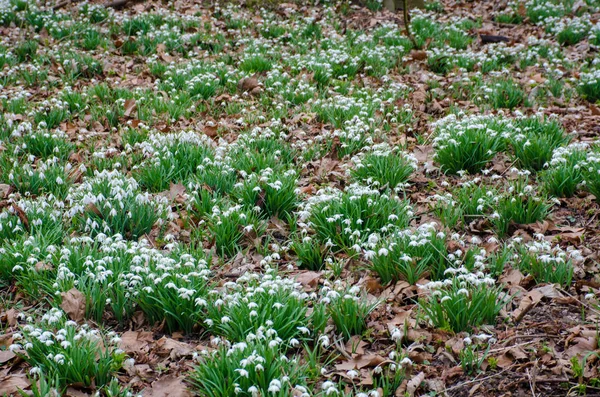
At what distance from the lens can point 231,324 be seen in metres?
3.22

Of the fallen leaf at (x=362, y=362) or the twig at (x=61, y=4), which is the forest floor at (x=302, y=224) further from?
the twig at (x=61, y=4)

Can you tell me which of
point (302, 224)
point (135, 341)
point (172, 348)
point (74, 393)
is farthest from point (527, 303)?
point (74, 393)

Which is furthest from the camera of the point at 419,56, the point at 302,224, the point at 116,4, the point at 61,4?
the point at 116,4

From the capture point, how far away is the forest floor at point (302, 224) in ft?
9.97

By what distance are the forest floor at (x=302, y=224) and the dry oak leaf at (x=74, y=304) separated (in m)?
0.02

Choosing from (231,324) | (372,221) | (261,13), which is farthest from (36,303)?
(261,13)

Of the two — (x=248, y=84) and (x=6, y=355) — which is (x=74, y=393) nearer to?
(x=6, y=355)

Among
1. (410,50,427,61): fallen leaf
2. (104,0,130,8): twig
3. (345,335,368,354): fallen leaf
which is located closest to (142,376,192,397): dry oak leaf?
(345,335,368,354): fallen leaf

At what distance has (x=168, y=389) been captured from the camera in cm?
297

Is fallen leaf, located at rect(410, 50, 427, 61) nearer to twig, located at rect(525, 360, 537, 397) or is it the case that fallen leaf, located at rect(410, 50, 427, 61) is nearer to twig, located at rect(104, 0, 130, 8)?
twig, located at rect(104, 0, 130, 8)

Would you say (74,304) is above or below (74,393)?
above

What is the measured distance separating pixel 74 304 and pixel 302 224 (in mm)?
1620

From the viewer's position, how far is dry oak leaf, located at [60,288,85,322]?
342 cm

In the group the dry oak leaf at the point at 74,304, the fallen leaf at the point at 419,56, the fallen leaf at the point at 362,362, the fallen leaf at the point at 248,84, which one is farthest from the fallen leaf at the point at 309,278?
the fallen leaf at the point at 419,56
